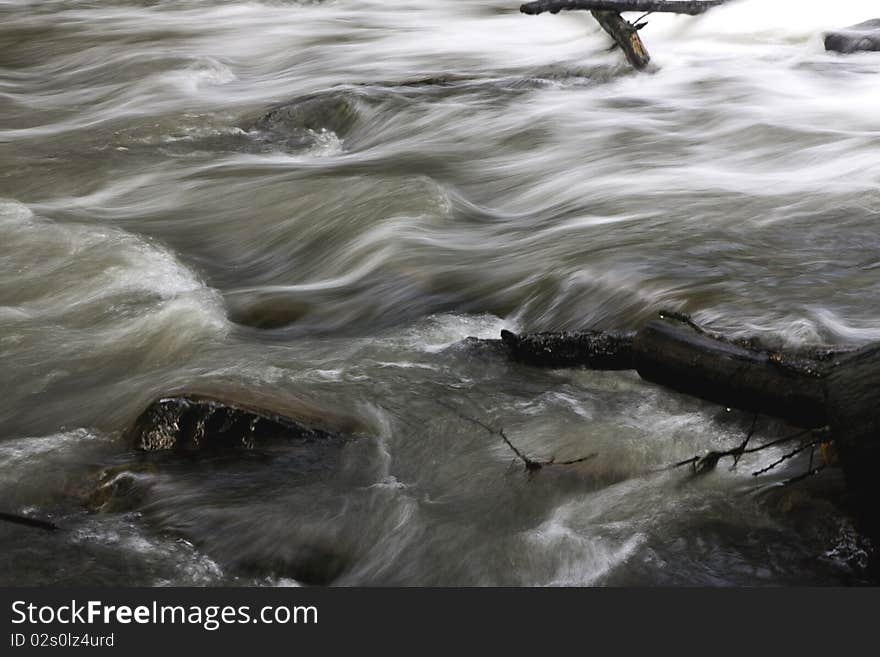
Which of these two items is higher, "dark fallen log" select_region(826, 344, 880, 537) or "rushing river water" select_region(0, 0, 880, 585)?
"dark fallen log" select_region(826, 344, 880, 537)

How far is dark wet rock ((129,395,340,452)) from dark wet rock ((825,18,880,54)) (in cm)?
696

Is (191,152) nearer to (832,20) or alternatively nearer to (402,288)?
(402,288)

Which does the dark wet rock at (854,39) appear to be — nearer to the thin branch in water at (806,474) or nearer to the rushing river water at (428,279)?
the rushing river water at (428,279)

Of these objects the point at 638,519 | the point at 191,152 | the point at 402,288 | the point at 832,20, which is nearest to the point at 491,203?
the point at 402,288

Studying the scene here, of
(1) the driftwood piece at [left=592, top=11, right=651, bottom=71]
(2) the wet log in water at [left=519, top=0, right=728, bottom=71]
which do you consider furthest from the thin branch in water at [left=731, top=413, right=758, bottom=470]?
(1) the driftwood piece at [left=592, top=11, right=651, bottom=71]

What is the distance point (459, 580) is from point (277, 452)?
2.74ft

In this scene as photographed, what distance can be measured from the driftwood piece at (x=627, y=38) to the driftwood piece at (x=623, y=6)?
131 millimetres

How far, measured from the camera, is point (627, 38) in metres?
9.46

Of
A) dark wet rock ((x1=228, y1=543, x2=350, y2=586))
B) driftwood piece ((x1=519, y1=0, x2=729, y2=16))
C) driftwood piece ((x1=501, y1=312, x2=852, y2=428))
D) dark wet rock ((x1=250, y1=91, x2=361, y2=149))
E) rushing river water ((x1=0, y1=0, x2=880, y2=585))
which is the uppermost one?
driftwood piece ((x1=519, y1=0, x2=729, y2=16))

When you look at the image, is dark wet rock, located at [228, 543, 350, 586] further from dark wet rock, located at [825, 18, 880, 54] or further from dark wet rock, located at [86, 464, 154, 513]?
dark wet rock, located at [825, 18, 880, 54]

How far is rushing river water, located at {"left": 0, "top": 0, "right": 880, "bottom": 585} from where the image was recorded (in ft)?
12.0

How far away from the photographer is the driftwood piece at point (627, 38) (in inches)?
371

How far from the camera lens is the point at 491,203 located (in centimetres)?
697

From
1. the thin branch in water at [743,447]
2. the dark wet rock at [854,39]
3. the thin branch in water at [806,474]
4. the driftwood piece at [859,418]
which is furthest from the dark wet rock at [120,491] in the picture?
the dark wet rock at [854,39]
